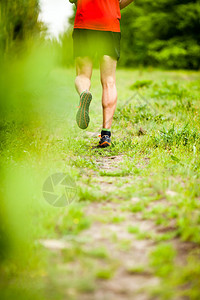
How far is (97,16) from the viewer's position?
3236 millimetres

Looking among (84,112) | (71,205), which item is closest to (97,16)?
(84,112)

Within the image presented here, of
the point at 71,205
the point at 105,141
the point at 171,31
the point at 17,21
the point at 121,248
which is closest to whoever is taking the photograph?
the point at 17,21

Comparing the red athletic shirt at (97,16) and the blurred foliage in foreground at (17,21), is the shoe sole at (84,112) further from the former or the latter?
the blurred foliage in foreground at (17,21)

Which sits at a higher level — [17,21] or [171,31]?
[171,31]

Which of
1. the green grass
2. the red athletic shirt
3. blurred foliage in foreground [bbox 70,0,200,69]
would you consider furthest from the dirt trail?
blurred foliage in foreground [bbox 70,0,200,69]

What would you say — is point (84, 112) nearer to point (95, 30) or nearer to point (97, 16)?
point (95, 30)

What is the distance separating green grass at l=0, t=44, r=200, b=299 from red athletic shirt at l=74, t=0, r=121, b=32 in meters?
1.16

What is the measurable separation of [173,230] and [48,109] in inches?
33.5

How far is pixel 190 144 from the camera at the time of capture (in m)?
3.23

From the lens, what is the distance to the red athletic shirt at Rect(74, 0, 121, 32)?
10.4ft

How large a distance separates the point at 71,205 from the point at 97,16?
202cm

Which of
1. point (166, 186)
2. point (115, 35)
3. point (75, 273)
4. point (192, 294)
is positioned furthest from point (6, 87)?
point (115, 35)

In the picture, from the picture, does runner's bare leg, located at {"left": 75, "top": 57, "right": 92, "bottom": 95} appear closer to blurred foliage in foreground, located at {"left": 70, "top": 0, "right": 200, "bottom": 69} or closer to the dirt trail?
the dirt trail

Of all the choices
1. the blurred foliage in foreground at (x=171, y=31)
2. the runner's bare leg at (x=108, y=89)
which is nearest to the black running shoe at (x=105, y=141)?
the runner's bare leg at (x=108, y=89)
